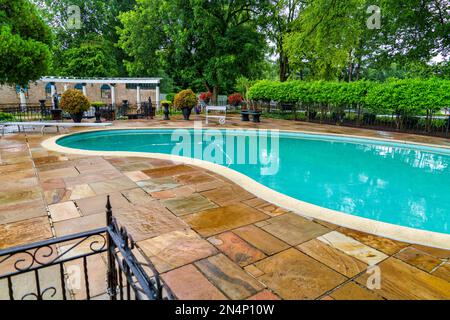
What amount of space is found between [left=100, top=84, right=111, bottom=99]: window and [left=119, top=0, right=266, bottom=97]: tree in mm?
5102

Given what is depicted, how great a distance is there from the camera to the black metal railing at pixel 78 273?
5.73 feet

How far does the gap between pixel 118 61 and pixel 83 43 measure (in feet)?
16.4

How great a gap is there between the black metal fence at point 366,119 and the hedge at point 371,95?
0.26 m

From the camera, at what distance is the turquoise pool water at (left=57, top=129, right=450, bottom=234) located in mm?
5639

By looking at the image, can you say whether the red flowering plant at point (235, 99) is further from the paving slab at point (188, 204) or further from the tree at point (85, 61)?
the paving slab at point (188, 204)

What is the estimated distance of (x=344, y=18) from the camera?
1611 cm

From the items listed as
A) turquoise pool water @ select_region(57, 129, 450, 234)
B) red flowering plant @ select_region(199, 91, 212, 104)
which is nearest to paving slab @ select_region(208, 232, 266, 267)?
turquoise pool water @ select_region(57, 129, 450, 234)

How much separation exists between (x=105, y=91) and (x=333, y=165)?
2337 centimetres

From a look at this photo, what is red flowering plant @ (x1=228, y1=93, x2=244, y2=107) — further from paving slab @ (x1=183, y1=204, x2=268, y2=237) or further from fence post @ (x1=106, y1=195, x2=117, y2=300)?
fence post @ (x1=106, y1=195, x2=117, y2=300)

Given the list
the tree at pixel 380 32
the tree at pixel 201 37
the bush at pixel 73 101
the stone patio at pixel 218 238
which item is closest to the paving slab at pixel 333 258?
the stone patio at pixel 218 238

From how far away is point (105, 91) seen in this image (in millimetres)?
26125

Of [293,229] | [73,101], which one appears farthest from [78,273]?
[73,101]
